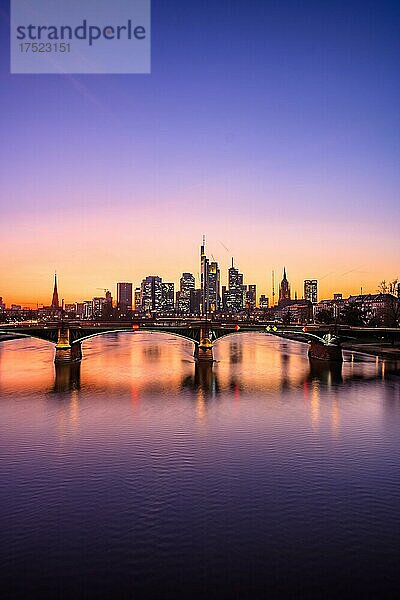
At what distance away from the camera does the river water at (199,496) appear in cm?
2031

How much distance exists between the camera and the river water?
20.3m

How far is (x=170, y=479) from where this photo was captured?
31.0 metres

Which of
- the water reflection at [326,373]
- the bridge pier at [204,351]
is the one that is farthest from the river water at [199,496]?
the bridge pier at [204,351]

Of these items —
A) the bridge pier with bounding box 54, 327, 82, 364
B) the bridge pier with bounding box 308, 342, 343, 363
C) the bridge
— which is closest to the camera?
the bridge pier with bounding box 54, 327, 82, 364

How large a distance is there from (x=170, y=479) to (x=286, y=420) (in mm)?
19015

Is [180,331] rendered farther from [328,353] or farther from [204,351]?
[328,353]

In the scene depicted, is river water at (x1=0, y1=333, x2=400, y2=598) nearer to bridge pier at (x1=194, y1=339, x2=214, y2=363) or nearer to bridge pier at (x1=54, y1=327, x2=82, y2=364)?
bridge pier at (x1=54, y1=327, x2=82, y2=364)

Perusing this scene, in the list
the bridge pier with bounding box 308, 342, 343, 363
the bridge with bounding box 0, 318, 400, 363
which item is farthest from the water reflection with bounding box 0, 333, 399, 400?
the bridge with bounding box 0, 318, 400, 363

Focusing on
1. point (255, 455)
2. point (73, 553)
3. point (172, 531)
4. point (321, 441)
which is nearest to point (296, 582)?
point (172, 531)

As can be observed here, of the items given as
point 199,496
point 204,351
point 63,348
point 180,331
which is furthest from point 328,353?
point 199,496

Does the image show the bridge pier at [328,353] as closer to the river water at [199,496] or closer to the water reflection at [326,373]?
the water reflection at [326,373]

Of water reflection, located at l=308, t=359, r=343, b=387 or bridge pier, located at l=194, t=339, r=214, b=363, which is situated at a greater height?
bridge pier, located at l=194, t=339, r=214, b=363

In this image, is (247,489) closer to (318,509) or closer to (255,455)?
(318,509)

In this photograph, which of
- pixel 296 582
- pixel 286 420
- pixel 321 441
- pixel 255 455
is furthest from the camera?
pixel 286 420
